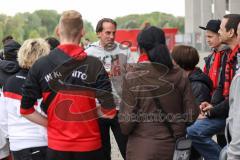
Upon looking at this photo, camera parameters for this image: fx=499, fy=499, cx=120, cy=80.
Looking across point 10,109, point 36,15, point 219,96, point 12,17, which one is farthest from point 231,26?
point 36,15

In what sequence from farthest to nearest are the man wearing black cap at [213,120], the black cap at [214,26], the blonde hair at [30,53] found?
1. the black cap at [214,26]
2. the man wearing black cap at [213,120]
3. the blonde hair at [30,53]

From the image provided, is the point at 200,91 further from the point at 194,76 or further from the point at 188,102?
the point at 188,102

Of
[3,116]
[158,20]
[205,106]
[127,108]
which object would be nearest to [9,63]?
[3,116]

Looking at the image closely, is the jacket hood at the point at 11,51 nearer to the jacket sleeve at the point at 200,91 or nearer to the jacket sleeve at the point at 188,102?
the jacket sleeve at the point at 200,91

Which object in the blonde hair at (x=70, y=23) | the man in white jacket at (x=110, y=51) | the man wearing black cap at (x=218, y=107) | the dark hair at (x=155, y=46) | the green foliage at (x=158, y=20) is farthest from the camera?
the green foliage at (x=158, y=20)

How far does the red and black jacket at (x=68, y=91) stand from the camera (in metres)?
3.87

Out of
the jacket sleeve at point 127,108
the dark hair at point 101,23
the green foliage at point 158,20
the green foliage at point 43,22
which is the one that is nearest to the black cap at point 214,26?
the dark hair at point 101,23

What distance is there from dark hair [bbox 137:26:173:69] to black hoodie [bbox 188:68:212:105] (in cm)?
127

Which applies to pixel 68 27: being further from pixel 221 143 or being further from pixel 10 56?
pixel 221 143

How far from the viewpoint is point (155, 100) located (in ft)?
13.4

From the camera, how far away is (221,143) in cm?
601

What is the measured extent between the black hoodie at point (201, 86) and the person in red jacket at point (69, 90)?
5.28 ft

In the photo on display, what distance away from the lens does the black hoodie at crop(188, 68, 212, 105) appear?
17.4ft

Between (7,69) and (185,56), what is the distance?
1.87 m
